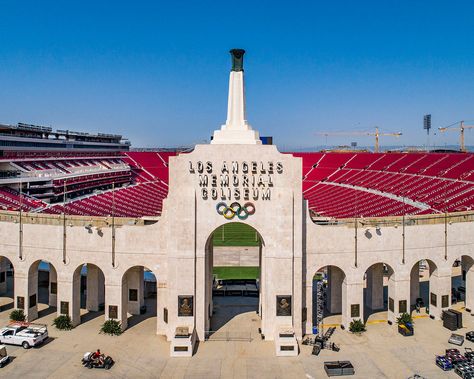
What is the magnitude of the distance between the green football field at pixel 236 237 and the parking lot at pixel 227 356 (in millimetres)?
42551

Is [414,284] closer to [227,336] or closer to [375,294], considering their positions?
[375,294]

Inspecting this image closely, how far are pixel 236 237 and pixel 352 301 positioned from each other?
164 ft

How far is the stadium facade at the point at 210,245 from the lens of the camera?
39.0 meters

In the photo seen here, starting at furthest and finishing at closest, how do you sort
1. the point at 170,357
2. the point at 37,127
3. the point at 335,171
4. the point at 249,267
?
the point at 335,171, the point at 37,127, the point at 249,267, the point at 170,357

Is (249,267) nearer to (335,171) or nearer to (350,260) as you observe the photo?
(350,260)

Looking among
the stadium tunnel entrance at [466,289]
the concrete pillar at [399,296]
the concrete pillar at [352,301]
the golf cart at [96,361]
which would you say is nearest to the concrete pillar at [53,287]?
the golf cart at [96,361]

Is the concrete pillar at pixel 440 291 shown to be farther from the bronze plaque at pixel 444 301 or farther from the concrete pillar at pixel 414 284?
the concrete pillar at pixel 414 284

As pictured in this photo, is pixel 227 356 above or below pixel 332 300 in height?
below

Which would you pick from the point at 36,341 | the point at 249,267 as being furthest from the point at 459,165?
the point at 36,341

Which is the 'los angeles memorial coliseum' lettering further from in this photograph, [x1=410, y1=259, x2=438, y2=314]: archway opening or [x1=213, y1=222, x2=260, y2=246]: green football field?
[x1=213, y1=222, x2=260, y2=246]: green football field


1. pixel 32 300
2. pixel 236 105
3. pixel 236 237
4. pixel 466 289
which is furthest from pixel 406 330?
pixel 236 237

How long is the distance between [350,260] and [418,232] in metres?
7.60

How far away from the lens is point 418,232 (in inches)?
1665

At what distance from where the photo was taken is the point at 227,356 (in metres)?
35.8
